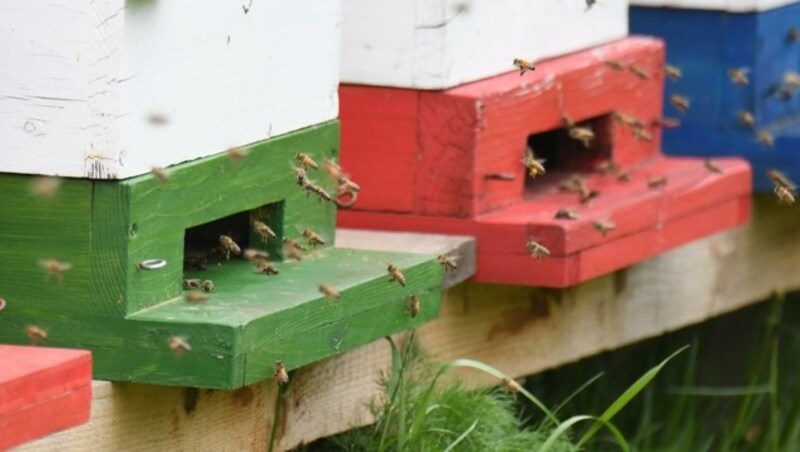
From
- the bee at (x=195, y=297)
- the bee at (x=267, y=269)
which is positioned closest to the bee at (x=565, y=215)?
the bee at (x=267, y=269)

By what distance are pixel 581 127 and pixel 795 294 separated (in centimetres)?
258

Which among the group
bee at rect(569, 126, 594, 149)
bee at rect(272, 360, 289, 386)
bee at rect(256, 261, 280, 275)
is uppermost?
bee at rect(569, 126, 594, 149)

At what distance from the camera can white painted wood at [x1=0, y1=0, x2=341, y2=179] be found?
3.43m

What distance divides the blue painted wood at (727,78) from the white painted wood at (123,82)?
2.31m

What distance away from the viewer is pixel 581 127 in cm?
552

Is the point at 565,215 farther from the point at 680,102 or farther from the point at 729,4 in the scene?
Result: the point at 729,4

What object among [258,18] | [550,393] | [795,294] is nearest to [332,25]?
[258,18]

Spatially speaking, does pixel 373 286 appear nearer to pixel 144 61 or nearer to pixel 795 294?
pixel 144 61

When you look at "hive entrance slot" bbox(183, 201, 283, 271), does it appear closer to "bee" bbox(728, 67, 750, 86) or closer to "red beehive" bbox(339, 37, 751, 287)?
"red beehive" bbox(339, 37, 751, 287)

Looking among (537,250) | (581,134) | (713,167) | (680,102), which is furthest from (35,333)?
(680,102)

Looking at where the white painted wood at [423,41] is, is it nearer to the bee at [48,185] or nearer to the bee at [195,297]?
the bee at [195,297]

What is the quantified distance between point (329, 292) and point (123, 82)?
0.65 m

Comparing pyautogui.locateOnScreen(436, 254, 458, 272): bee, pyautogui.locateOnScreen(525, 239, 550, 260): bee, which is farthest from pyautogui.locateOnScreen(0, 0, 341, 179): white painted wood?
pyautogui.locateOnScreen(525, 239, 550, 260): bee

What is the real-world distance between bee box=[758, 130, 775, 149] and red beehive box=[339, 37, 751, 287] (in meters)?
0.47
